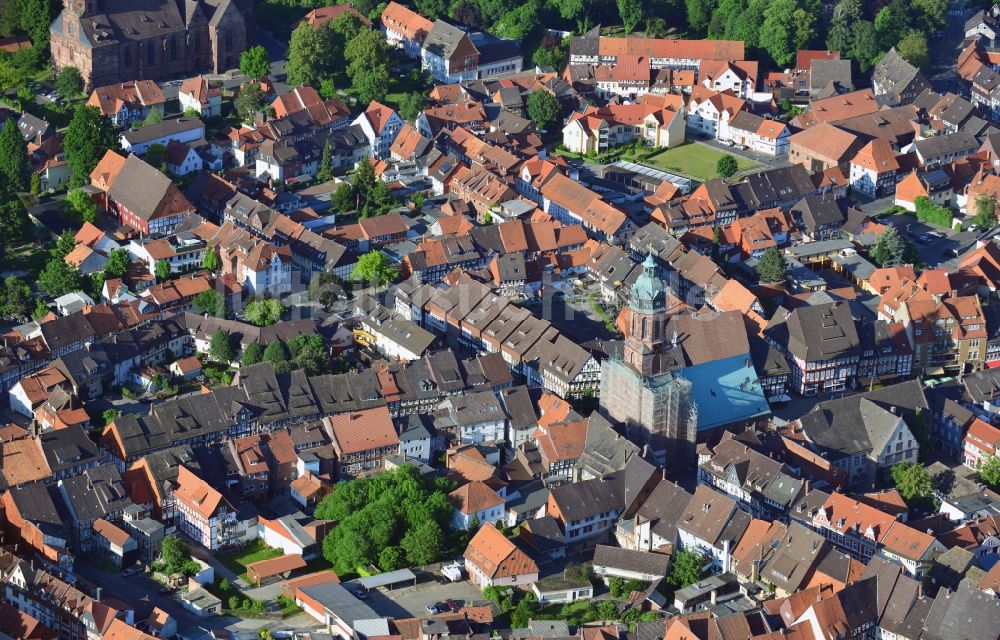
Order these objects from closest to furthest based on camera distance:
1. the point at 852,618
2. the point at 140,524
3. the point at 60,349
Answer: the point at 852,618
the point at 140,524
the point at 60,349

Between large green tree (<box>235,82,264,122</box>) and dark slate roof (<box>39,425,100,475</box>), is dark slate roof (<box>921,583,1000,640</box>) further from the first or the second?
large green tree (<box>235,82,264,122</box>)

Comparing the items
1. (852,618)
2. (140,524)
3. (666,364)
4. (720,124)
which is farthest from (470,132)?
(852,618)

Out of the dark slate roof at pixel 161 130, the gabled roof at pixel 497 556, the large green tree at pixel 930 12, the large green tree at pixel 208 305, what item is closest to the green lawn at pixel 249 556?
the gabled roof at pixel 497 556

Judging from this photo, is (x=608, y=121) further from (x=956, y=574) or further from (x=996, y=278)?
(x=956, y=574)

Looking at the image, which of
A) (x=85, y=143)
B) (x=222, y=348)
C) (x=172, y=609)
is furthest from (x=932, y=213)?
(x=172, y=609)

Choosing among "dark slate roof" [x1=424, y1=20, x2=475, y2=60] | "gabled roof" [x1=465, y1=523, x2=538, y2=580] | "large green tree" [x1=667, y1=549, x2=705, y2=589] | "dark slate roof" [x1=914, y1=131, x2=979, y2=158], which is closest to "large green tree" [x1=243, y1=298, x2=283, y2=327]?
A: "gabled roof" [x1=465, y1=523, x2=538, y2=580]

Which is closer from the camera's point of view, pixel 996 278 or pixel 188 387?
pixel 188 387
